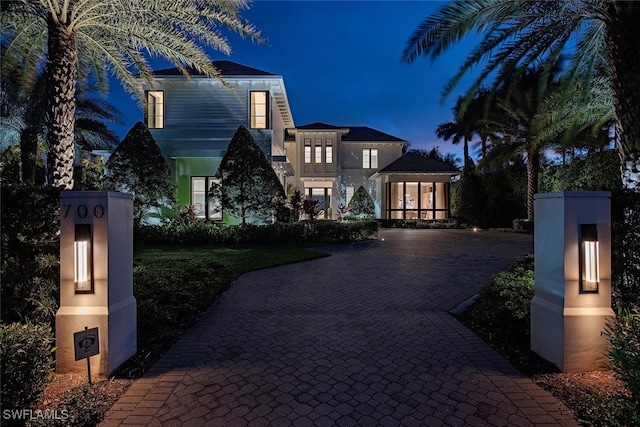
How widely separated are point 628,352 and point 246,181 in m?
14.9

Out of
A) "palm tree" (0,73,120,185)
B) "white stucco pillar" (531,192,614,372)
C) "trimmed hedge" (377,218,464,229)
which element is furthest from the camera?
"trimmed hedge" (377,218,464,229)

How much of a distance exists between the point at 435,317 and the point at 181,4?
8.26 metres

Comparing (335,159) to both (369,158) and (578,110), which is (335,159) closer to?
(369,158)

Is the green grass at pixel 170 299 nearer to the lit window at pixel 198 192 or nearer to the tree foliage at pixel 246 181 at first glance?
the tree foliage at pixel 246 181

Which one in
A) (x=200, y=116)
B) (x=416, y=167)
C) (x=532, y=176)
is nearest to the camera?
(x=200, y=116)

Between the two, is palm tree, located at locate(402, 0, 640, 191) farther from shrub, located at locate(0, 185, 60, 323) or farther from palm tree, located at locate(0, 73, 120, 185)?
palm tree, located at locate(0, 73, 120, 185)

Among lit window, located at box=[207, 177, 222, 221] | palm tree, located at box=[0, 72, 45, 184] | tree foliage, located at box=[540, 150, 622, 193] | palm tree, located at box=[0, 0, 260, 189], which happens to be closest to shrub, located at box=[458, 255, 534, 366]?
palm tree, located at box=[0, 0, 260, 189]

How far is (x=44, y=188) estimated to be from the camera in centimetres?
418

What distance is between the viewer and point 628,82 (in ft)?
17.5

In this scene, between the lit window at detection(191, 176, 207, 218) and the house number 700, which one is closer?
the house number 700

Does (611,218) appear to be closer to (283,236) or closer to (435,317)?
(435,317)

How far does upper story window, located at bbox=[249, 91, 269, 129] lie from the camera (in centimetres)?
1909

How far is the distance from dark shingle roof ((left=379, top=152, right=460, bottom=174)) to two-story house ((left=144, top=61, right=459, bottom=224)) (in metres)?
0.08

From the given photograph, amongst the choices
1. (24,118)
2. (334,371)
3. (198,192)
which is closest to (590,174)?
(334,371)
